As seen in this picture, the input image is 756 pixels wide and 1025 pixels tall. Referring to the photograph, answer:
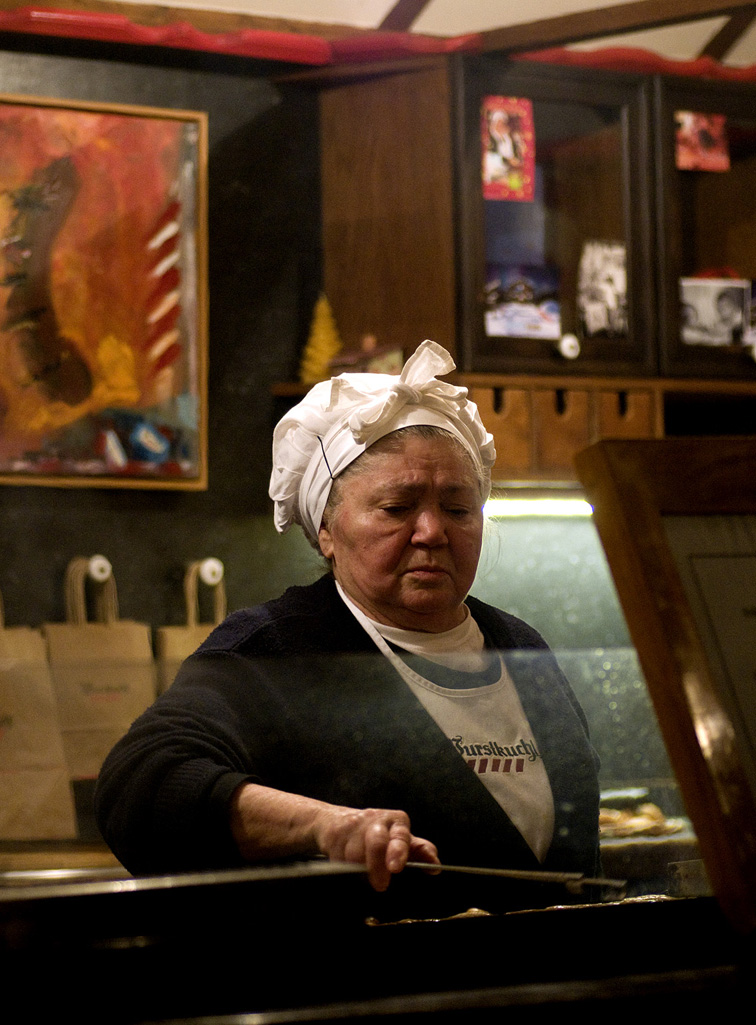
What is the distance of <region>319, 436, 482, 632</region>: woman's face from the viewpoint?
2.27 feet

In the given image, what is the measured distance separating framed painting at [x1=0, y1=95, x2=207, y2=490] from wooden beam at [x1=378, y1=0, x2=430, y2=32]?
43 cm

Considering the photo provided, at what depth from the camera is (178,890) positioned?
471 mm

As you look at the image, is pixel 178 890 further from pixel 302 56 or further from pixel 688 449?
pixel 302 56

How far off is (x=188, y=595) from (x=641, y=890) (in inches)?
49.8

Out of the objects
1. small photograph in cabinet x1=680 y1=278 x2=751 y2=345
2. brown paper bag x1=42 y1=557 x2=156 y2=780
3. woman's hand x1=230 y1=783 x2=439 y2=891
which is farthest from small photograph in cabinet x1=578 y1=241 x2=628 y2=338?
woman's hand x1=230 y1=783 x2=439 y2=891

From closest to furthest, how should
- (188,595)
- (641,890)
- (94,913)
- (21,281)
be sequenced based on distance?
1. (94,913)
2. (641,890)
3. (188,595)
4. (21,281)

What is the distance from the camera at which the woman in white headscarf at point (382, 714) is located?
567 mm

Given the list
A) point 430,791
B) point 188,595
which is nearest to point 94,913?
point 430,791

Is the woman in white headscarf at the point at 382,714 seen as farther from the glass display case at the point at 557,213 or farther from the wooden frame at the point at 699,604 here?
the glass display case at the point at 557,213

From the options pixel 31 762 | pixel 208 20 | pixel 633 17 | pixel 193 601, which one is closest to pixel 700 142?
pixel 633 17

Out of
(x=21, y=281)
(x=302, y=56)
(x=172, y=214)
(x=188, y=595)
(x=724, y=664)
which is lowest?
(x=188, y=595)

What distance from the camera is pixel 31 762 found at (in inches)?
34.2

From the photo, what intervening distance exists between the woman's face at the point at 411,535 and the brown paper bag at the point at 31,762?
0.26 meters

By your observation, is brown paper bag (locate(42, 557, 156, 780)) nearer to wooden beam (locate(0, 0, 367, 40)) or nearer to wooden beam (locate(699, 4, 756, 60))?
wooden beam (locate(0, 0, 367, 40))
